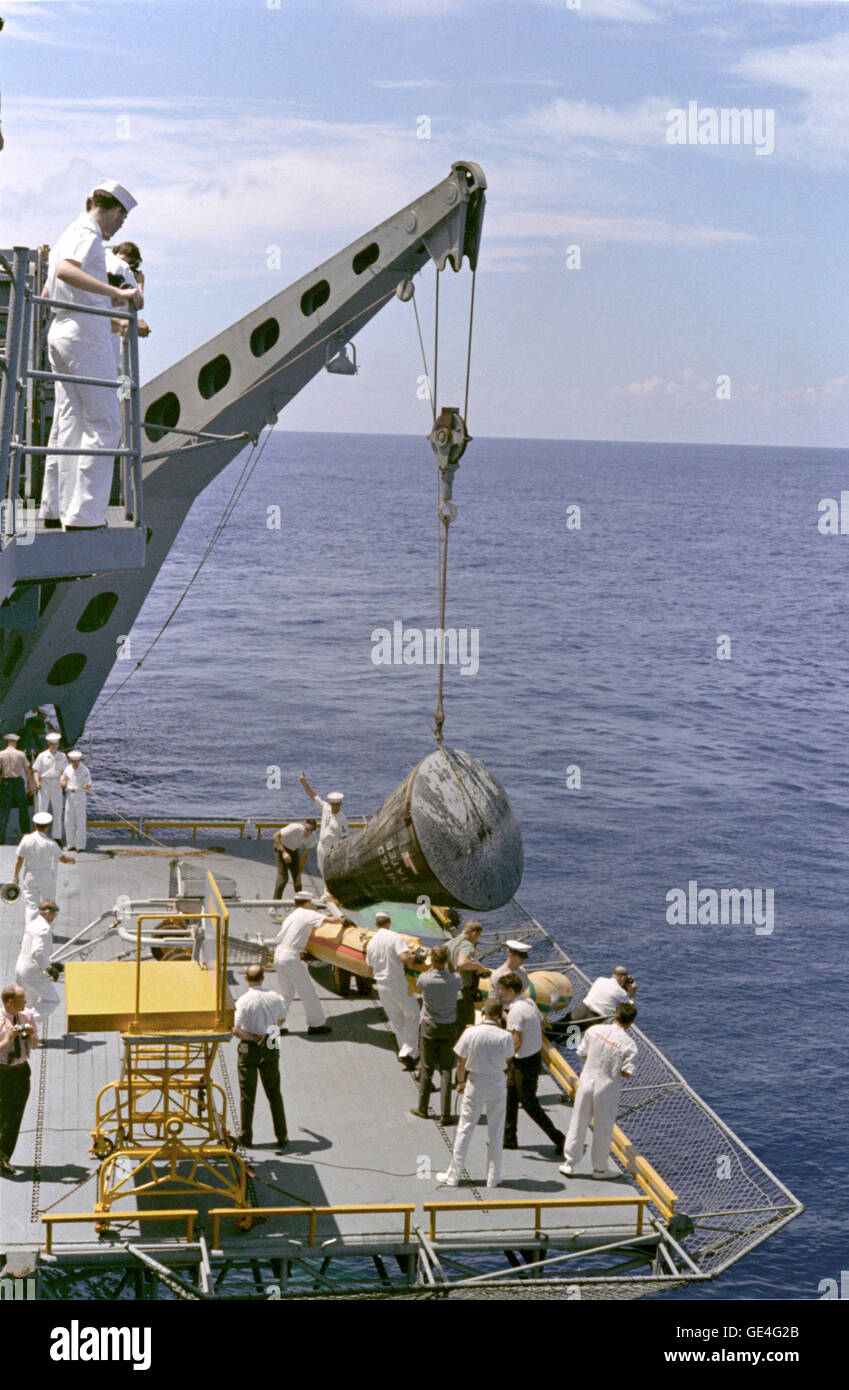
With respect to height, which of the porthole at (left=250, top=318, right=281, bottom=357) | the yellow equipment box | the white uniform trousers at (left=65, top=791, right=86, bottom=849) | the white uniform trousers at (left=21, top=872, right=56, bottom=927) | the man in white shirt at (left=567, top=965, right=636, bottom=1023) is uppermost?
the porthole at (left=250, top=318, right=281, bottom=357)

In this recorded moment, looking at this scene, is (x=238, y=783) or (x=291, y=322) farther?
(x=238, y=783)

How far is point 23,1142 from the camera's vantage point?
628 inches

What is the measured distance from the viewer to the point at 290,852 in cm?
2359

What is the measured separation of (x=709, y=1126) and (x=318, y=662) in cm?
4876

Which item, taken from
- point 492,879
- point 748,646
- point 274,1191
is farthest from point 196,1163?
point 748,646

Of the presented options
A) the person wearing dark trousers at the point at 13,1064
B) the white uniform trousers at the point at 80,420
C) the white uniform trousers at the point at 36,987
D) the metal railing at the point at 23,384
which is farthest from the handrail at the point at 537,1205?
the white uniform trousers at the point at 80,420

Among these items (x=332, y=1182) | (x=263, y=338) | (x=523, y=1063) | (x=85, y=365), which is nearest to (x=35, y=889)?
(x=332, y=1182)

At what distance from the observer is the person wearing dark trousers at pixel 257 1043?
50.5ft

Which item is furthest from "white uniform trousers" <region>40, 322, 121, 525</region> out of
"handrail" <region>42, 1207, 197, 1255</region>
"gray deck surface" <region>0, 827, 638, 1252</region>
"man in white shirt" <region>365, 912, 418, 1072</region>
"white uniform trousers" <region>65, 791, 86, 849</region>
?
"white uniform trousers" <region>65, 791, 86, 849</region>

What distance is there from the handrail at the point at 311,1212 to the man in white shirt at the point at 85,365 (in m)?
6.18

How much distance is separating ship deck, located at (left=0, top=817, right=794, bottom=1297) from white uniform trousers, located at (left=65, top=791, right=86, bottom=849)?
5526 millimetres

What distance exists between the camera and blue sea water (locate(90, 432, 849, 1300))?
102ft

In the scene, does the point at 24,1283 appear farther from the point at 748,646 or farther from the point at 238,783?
the point at 748,646

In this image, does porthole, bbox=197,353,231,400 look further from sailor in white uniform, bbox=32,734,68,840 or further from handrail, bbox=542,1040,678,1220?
handrail, bbox=542,1040,678,1220
